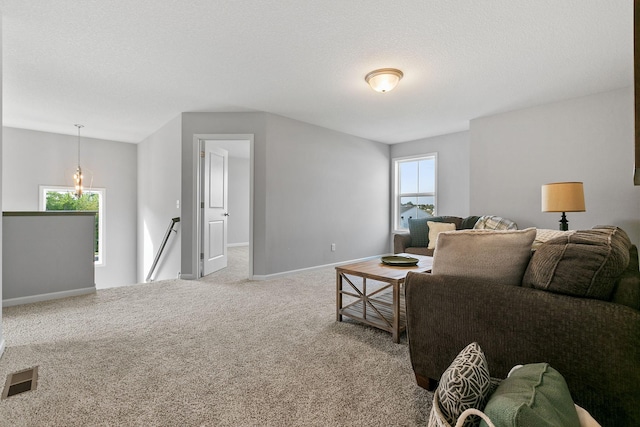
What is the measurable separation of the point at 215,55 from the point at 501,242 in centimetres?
270

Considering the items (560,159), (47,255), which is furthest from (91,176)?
(560,159)

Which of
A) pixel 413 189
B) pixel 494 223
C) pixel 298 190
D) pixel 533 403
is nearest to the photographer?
pixel 533 403

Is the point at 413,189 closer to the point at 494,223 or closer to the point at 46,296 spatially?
the point at 494,223

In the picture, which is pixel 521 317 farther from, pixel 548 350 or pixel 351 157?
pixel 351 157

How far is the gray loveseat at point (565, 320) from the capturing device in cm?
102

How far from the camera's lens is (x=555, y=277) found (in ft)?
3.92

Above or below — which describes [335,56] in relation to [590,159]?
above

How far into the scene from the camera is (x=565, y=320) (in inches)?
44.0

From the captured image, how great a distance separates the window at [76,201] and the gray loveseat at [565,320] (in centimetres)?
639

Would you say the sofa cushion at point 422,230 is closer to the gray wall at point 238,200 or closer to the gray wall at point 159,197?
the gray wall at point 159,197

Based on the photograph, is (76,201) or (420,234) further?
(76,201)

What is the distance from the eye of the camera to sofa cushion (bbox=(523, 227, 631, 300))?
3.62ft

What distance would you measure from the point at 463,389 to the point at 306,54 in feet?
A: 8.76

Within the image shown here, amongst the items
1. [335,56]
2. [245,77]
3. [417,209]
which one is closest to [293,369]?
[335,56]
